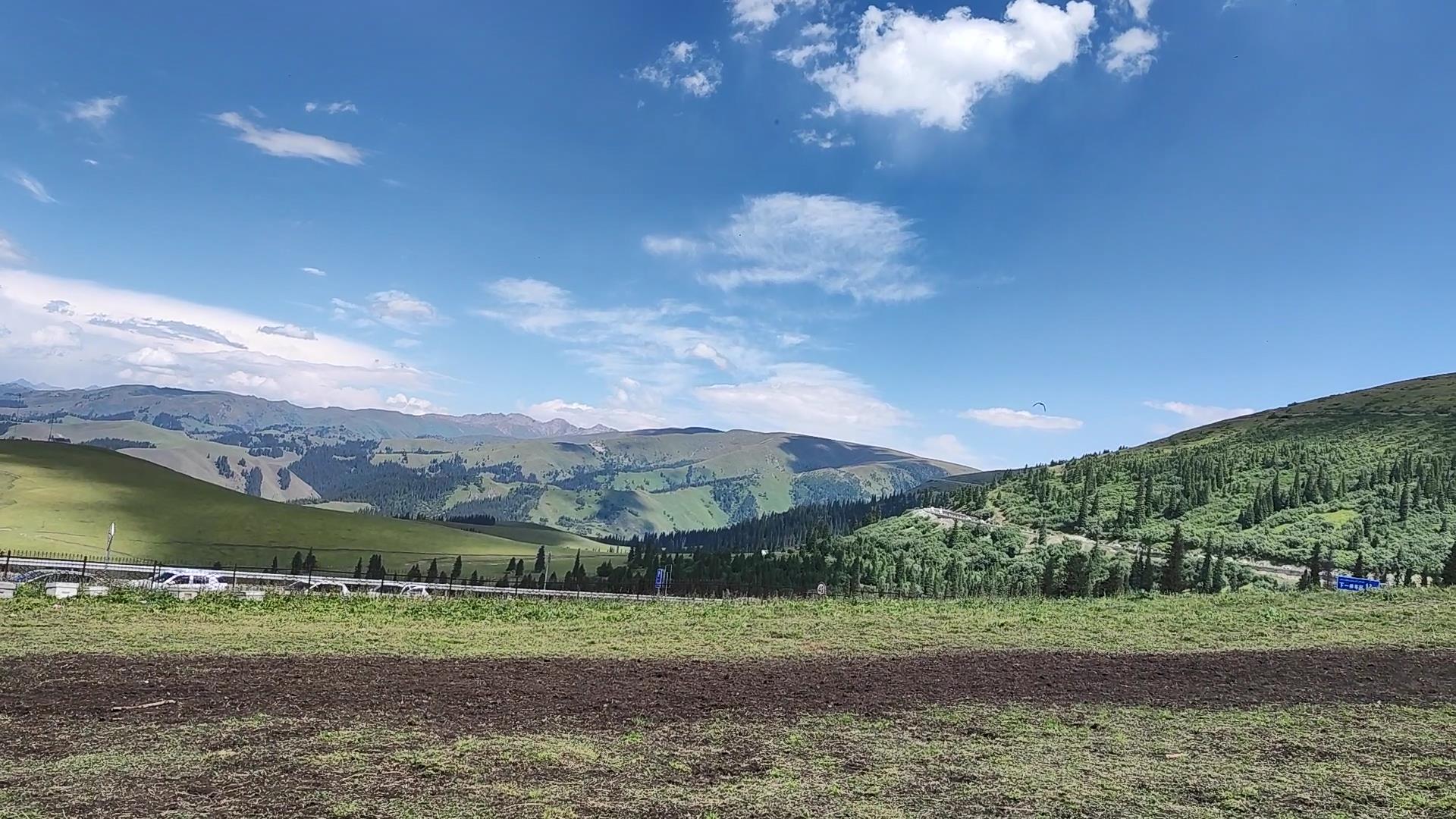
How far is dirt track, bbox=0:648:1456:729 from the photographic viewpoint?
14.8 m

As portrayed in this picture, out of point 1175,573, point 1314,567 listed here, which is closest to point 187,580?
point 1175,573

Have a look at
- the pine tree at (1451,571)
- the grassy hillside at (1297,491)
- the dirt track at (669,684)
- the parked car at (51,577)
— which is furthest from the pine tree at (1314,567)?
the parked car at (51,577)

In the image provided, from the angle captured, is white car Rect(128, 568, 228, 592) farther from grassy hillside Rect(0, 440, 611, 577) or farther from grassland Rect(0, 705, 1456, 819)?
grassy hillside Rect(0, 440, 611, 577)

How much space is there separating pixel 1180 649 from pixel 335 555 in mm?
189347

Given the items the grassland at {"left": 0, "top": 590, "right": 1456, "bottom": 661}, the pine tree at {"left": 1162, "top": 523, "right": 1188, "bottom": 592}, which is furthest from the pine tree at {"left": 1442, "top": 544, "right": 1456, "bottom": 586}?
the pine tree at {"left": 1162, "top": 523, "right": 1188, "bottom": 592}

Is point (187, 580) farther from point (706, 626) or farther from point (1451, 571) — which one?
point (1451, 571)

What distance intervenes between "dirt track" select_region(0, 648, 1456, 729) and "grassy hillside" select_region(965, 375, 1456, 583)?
66.4m

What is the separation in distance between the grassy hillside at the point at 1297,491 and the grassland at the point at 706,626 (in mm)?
53781

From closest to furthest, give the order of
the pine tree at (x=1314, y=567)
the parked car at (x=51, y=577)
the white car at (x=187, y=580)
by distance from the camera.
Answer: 1. the parked car at (x=51, y=577)
2. the white car at (x=187, y=580)
3. the pine tree at (x=1314, y=567)

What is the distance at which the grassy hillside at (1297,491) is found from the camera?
306 feet

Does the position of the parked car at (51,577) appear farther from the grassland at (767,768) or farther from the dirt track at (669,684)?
the grassland at (767,768)

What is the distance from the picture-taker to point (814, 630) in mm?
27781

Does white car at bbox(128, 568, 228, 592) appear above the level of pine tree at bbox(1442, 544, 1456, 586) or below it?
below

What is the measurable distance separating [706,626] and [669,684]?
1096cm
